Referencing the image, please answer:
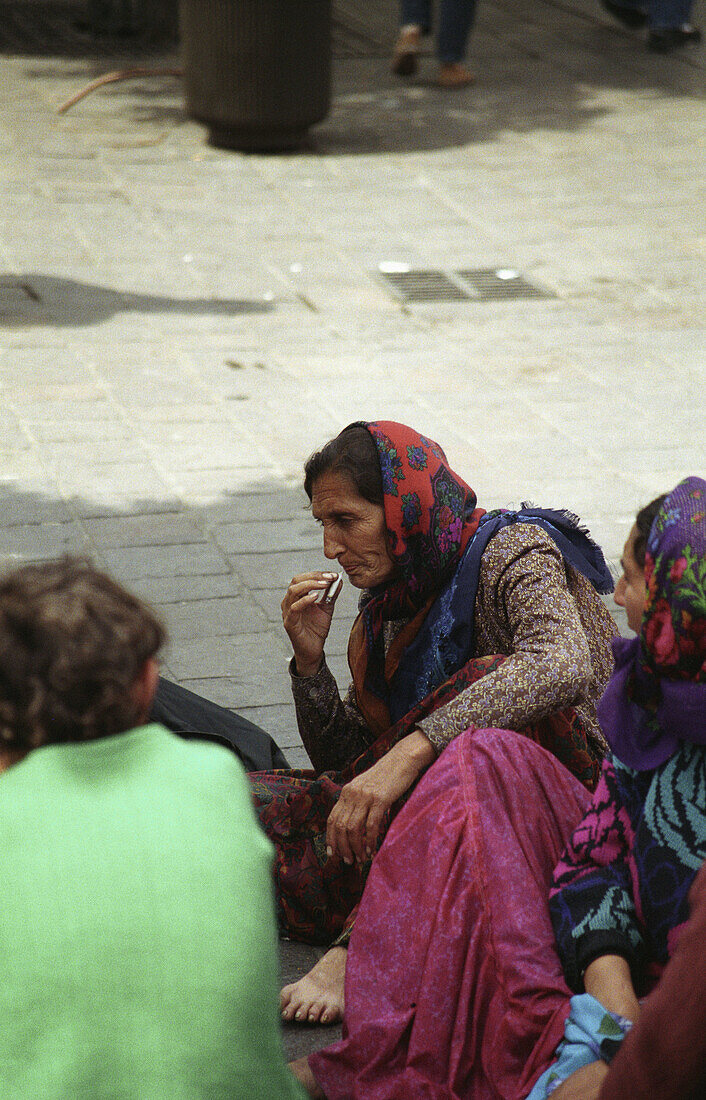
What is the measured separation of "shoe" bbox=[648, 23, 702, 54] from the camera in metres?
12.5

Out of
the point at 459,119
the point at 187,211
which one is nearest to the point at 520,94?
the point at 459,119

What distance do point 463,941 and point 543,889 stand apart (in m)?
0.17

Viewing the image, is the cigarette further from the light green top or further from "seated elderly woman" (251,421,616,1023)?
the light green top

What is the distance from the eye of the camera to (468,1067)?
249cm

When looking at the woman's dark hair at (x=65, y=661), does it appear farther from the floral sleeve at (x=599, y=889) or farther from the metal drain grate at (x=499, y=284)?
the metal drain grate at (x=499, y=284)

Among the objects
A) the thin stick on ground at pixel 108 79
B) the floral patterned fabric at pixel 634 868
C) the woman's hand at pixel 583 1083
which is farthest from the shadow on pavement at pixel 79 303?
the woman's hand at pixel 583 1083

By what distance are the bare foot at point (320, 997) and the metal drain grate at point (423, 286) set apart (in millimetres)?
5344

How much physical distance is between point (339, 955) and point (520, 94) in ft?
32.0

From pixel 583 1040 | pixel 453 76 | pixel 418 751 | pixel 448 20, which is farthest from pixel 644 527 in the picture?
pixel 453 76

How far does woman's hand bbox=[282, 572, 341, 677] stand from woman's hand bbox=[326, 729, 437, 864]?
0.44 metres

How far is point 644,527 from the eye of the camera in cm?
241

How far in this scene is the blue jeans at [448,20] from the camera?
36.2ft

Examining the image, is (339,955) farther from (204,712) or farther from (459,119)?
(459,119)

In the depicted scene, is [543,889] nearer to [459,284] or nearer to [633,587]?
[633,587]
